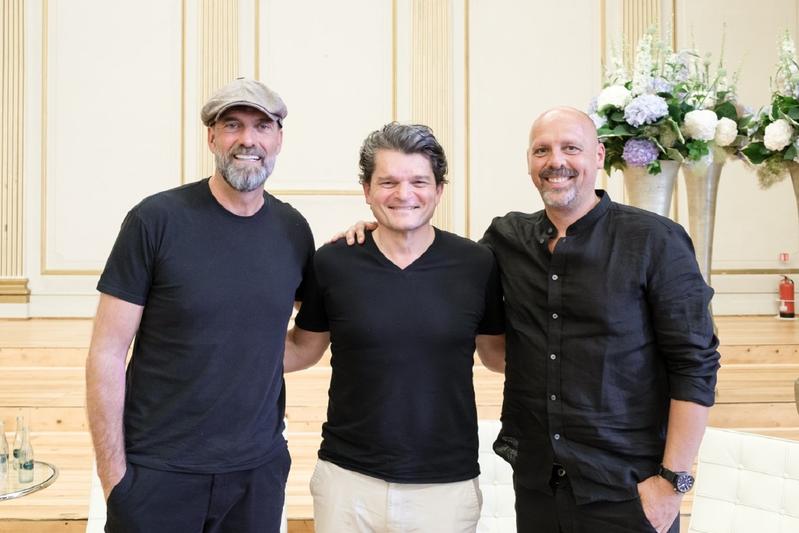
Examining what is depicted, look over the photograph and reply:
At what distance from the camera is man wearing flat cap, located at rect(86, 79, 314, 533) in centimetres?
161

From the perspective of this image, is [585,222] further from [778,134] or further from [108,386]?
[778,134]

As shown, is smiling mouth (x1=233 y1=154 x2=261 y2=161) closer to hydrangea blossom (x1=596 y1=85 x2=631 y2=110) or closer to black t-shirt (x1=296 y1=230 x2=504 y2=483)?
black t-shirt (x1=296 y1=230 x2=504 y2=483)

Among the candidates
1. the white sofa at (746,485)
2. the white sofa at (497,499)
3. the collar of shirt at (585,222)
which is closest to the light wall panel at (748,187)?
the white sofa at (746,485)

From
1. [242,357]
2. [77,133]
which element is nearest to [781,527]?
[242,357]

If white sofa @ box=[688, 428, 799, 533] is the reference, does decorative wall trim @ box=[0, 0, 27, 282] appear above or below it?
above

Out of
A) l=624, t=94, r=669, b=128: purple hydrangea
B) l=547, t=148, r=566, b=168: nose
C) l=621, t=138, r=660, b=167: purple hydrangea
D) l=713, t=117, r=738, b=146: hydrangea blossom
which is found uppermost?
l=624, t=94, r=669, b=128: purple hydrangea

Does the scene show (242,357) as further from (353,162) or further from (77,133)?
(77,133)

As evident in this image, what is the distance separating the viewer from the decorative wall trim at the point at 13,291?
5828 mm

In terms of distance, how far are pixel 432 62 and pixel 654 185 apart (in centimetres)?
350

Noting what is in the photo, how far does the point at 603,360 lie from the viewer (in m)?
1.65

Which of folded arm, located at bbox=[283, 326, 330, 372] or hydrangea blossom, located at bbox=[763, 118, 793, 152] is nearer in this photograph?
folded arm, located at bbox=[283, 326, 330, 372]

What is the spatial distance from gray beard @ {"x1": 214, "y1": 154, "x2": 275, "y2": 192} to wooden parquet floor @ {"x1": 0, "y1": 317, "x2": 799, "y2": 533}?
5.05ft

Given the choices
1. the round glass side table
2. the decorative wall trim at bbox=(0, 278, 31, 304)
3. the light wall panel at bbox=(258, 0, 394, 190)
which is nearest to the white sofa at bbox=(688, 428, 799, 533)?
the round glass side table

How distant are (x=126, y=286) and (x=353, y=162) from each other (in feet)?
15.2
